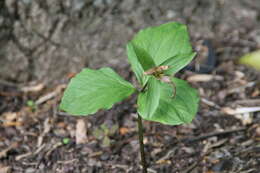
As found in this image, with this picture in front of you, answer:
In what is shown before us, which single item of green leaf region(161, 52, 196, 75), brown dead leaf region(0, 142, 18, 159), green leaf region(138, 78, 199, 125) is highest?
green leaf region(161, 52, 196, 75)

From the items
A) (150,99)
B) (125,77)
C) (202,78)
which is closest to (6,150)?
(125,77)

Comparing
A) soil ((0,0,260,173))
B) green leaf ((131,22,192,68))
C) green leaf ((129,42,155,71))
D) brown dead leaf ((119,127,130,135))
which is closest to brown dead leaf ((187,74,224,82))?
soil ((0,0,260,173))

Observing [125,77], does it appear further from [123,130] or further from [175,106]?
[175,106]

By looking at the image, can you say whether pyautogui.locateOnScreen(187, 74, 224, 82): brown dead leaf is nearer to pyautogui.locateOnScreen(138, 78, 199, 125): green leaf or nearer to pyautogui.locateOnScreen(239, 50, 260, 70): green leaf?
pyautogui.locateOnScreen(239, 50, 260, 70): green leaf

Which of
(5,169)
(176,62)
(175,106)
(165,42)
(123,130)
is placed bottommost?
(5,169)

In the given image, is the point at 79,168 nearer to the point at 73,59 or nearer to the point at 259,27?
the point at 73,59

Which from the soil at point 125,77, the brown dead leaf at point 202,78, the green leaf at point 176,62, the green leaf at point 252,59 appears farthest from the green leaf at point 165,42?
the green leaf at point 252,59
